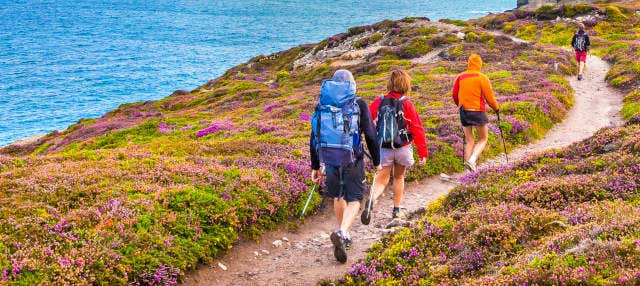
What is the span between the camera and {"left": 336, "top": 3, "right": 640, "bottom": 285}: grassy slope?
22.0 feet

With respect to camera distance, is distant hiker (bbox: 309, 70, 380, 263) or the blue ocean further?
the blue ocean

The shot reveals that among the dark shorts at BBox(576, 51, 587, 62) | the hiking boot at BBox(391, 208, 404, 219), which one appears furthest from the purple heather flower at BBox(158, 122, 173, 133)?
the dark shorts at BBox(576, 51, 587, 62)

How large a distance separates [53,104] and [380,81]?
69027 mm

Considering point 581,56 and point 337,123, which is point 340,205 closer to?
point 337,123

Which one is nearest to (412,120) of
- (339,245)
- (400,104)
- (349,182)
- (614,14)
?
(400,104)

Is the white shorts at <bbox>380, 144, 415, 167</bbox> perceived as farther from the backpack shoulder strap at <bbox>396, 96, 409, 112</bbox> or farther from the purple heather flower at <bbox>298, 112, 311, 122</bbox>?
the purple heather flower at <bbox>298, 112, 311, 122</bbox>

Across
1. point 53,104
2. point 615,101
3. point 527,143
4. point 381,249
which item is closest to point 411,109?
point 381,249

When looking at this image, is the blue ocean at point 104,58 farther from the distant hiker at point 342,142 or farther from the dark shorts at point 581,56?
the distant hiker at point 342,142

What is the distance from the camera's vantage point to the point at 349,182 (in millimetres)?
9844

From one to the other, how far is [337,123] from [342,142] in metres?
0.38

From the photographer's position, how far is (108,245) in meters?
9.38

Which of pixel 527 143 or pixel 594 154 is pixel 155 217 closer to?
pixel 594 154

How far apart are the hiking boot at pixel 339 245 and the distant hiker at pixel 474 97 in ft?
22.5

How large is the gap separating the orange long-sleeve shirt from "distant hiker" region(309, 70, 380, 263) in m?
6.59
